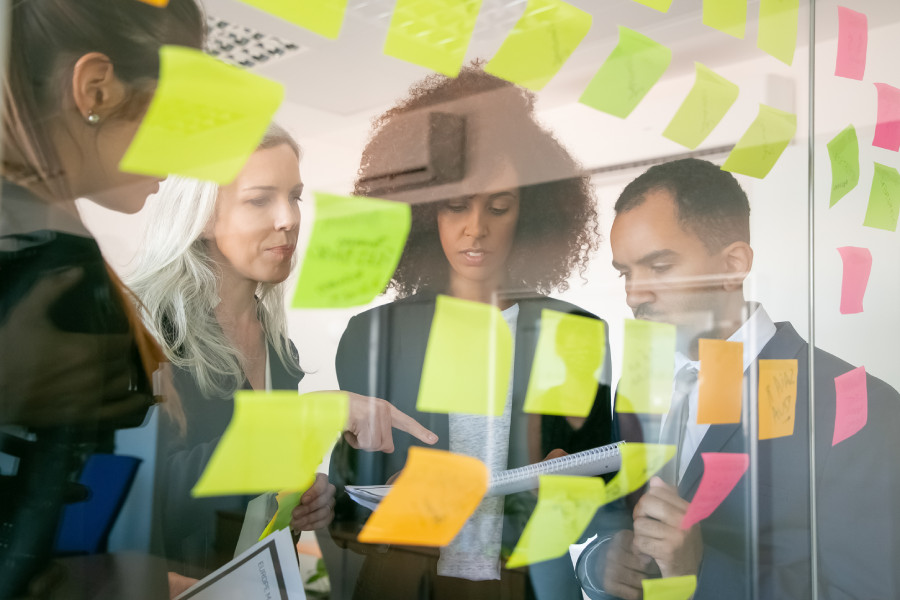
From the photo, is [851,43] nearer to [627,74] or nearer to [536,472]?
[627,74]

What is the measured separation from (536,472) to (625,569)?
30 cm

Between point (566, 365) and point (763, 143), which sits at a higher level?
point (763, 143)

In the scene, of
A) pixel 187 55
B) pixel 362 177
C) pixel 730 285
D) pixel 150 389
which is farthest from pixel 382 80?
pixel 730 285

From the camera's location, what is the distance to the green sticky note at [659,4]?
1.11 m

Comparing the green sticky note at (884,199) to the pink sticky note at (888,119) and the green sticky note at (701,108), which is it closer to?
the pink sticky note at (888,119)

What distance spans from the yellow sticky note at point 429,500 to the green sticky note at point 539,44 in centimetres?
49

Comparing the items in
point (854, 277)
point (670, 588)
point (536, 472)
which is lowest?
point (670, 588)

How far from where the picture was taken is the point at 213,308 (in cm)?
72

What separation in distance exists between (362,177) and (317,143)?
0.06m

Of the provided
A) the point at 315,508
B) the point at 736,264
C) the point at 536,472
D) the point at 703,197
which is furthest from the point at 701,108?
the point at 315,508

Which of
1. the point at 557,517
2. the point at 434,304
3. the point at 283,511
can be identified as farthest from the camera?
the point at 557,517

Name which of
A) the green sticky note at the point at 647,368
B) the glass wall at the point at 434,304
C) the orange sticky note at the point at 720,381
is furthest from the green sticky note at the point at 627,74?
the orange sticky note at the point at 720,381

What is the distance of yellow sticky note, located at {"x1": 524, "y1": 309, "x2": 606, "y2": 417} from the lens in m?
0.97

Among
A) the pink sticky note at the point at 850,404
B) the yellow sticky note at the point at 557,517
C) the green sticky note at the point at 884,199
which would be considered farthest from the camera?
the green sticky note at the point at 884,199
